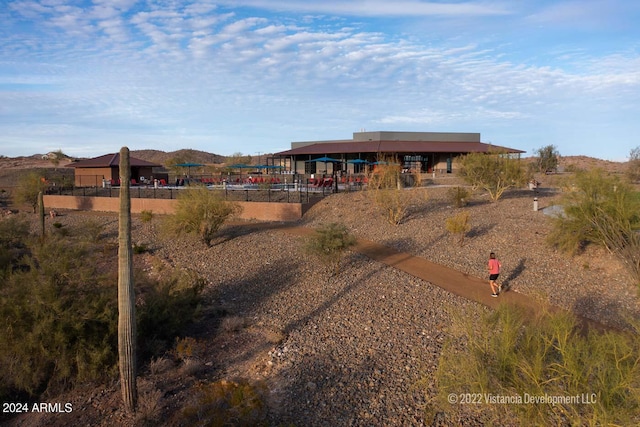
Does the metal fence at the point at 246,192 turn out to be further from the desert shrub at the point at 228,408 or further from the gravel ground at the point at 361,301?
the desert shrub at the point at 228,408

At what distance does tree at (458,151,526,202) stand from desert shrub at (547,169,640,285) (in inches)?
376

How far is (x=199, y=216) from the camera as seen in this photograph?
21125mm

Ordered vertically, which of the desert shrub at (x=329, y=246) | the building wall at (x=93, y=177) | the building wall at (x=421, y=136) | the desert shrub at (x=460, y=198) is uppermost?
the building wall at (x=421, y=136)

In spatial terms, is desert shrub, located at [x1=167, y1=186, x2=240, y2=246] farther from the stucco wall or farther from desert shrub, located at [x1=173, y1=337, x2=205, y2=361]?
desert shrub, located at [x1=173, y1=337, x2=205, y2=361]

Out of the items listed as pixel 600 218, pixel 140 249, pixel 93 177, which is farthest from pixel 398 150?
pixel 600 218

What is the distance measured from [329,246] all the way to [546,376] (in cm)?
991

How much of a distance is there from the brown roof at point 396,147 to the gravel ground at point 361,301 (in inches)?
1043

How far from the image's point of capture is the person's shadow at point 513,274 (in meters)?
14.2

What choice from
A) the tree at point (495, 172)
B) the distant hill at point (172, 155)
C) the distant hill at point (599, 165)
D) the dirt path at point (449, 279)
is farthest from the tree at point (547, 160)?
the distant hill at point (172, 155)

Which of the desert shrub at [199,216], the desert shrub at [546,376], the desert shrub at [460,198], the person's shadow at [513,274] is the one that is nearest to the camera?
the desert shrub at [546,376]

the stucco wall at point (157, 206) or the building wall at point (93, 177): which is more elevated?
the building wall at point (93, 177)

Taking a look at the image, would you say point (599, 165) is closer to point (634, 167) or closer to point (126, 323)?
point (634, 167)

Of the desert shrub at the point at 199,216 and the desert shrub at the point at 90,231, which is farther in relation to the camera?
the desert shrub at the point at 90,231

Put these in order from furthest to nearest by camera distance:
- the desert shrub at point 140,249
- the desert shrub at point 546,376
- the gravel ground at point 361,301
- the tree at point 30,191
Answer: the tree at point 30,191, the desert shrub at point 140,249, the gravel ground at point 361,301, the desert shrub at point 546,376
